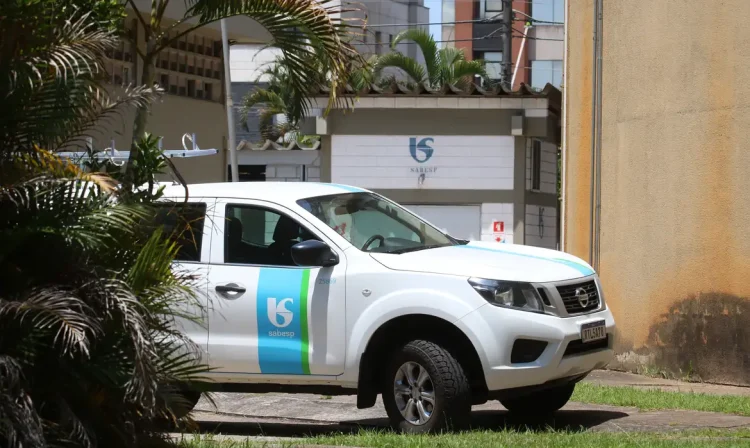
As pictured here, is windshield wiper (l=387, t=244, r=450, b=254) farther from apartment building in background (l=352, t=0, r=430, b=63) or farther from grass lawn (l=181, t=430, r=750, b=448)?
apartment building in background (l=352, t=0, r=430, b=63)

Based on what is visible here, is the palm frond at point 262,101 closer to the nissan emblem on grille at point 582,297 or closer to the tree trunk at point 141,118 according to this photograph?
the nissan emblem on grille at point 582,297

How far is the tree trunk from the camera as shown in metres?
6.79

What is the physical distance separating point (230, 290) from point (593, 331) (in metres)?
2.53

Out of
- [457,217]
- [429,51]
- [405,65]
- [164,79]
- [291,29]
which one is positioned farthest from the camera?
[429,51]

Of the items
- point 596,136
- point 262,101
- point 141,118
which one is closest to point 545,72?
point 262,101

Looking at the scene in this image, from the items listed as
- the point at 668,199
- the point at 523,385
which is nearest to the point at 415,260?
the point at 523,385

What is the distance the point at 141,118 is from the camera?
23.7 ft

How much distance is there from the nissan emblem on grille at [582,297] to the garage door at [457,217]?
63.9ft

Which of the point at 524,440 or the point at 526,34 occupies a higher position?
the point at 526,34

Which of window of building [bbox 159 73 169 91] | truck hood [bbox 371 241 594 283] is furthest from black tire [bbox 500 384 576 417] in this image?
window of building [bbox 159 73 169 91]

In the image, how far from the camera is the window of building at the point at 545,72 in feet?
203

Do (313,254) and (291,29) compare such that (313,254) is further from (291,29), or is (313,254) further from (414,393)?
(291,29)

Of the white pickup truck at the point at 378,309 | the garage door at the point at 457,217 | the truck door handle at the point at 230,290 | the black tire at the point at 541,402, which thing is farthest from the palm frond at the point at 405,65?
the truck door handle at the point at 230,290

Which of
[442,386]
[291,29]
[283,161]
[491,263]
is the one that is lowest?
[283,161]
